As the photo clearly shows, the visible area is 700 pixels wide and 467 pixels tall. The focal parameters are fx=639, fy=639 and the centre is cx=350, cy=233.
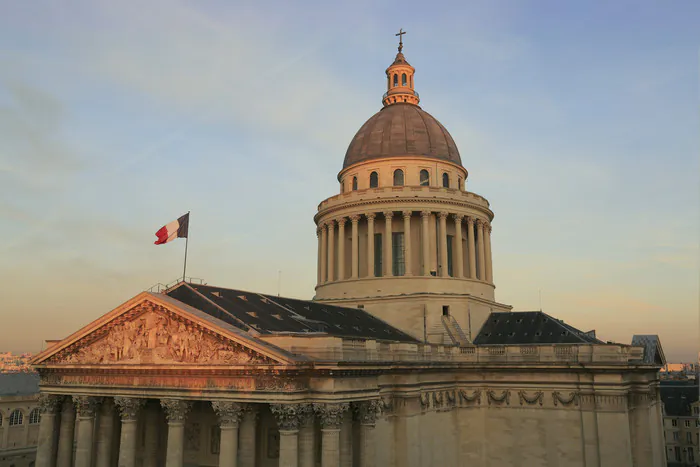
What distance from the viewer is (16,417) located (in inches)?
3209

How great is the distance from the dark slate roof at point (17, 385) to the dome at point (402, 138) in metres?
54.7

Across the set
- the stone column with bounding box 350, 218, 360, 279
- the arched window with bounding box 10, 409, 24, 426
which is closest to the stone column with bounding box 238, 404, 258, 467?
the stone column with bounding box 350, 218, 360, 279

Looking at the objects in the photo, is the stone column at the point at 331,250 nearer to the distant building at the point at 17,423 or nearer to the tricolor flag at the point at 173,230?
the tricolor flag at the point at 173,230

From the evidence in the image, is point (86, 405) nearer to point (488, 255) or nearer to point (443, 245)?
point (443, 245)

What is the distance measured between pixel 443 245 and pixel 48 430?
34.7 m

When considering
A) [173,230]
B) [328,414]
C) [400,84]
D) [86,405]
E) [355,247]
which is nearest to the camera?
[328,414]

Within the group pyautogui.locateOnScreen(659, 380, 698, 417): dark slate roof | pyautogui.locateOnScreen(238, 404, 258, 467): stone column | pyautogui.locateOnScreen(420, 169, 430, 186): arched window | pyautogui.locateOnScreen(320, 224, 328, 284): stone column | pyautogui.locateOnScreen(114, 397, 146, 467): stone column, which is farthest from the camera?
pyautogui.locateOnScreen(659, 380, 698, 417): dark slate roof

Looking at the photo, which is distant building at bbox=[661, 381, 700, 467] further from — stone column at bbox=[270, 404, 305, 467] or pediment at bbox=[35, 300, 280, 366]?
pediment at bbox=[35, 300, 280, 366]

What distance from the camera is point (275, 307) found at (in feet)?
149

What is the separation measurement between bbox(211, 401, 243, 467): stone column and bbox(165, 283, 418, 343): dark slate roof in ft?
14.7

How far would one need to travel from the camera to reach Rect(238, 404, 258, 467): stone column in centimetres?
3653

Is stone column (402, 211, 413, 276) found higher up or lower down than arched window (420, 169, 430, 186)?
lower down

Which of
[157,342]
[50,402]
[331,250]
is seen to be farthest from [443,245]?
[50,402]

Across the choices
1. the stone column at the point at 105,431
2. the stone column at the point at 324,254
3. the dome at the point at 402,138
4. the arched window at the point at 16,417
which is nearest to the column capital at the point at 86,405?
the stone column at the point at 105,431
